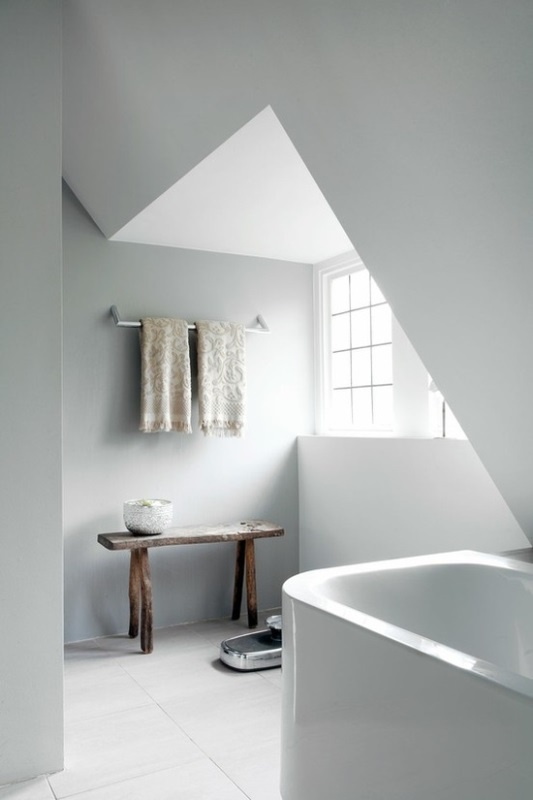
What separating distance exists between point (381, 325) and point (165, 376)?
1.22m

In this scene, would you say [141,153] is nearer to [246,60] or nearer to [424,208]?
[246,60]

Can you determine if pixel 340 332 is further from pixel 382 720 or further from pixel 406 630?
pixel 382 720

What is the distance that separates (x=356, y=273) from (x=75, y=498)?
2026 mm

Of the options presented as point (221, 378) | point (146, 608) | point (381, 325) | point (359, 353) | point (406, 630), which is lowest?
point (146, 608)

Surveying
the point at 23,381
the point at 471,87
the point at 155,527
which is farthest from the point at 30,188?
the point at 155,527

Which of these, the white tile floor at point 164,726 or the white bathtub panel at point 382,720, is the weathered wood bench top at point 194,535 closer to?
the white tile floor at point 164,726

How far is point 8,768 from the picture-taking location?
2266 millimetres

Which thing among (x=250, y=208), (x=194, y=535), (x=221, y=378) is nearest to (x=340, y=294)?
(x=221, y=378)

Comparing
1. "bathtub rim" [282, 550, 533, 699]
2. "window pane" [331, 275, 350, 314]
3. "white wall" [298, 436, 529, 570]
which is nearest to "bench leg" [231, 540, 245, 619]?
"white wall" [298, 436, 529, 570]

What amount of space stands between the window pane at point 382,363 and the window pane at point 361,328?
11 cm

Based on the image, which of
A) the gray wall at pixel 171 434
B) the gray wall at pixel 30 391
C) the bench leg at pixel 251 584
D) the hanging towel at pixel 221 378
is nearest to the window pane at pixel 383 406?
the gray wall at pixel 171 434

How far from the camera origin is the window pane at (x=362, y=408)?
408cm

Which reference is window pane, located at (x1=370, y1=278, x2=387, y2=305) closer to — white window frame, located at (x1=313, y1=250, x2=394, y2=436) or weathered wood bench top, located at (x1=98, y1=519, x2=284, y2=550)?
white window frame, located at (x1=313, y1=250, x2=394, y2=436)

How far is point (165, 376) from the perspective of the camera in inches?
150
